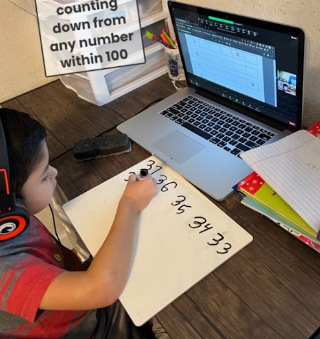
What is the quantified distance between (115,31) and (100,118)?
26 cm

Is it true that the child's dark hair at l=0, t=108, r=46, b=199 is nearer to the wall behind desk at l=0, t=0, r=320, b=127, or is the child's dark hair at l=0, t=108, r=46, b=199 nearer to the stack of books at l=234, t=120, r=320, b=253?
the stack of books at l=234, t=120, r=320, b=253

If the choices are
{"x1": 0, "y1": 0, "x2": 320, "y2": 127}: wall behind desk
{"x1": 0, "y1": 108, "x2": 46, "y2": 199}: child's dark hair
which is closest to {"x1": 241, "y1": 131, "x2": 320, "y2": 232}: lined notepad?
{"x1": 0, "y1": 0, "x2": 320, "y2": 127}: wall behind desk

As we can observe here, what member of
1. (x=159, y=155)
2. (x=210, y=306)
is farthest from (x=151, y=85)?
(x=210, y=306)

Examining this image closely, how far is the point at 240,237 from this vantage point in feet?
2.12

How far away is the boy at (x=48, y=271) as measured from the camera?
1.86 feet

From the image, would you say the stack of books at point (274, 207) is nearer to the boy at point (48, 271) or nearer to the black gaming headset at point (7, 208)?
the boy at point (48, 271)

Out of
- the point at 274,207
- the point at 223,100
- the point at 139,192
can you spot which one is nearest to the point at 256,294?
the point at 274,207

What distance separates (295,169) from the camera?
0.64 meters

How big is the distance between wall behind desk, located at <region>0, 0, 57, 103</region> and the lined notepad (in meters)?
0.92

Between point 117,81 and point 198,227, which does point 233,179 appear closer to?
point 198,227

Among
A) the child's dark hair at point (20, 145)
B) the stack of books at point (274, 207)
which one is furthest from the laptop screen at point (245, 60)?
the child's dark hair at point (20, 145)

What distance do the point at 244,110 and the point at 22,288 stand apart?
0.62 meters

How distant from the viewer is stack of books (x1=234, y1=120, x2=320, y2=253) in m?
0.58

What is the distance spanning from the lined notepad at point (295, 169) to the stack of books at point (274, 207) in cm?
2
